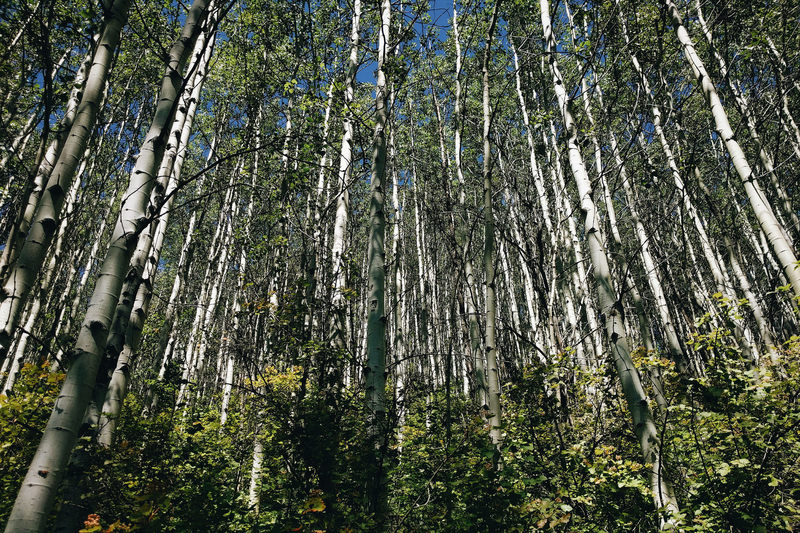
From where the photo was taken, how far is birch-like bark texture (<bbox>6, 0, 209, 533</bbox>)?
1.30 metres

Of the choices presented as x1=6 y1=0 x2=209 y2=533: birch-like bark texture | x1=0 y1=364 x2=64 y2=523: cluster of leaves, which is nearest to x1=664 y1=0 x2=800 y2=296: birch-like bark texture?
x1=6 y1=0 x2=209 y2=533: birch-like bark texture

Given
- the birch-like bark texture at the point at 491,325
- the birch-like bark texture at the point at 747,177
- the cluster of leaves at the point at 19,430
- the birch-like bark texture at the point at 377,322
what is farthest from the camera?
the birch-like bark texture at the point at 747,177

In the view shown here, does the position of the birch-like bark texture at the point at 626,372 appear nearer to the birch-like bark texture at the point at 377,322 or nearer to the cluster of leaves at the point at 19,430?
the birch-like bark texture at the point at 377,322

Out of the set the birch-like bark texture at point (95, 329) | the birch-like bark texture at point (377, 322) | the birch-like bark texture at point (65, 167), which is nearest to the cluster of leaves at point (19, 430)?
the birch-like bark texture at point (65, 167)

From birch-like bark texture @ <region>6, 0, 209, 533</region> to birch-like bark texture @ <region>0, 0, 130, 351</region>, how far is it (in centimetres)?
47

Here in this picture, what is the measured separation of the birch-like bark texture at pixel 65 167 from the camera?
80.0 inches

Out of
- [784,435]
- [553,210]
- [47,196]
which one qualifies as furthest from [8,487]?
[553,210]

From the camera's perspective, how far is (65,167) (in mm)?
2119

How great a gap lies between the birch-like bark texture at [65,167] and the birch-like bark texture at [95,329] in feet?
1.56

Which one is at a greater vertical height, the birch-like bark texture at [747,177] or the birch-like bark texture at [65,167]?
the birch-like bark texture at [747,177]

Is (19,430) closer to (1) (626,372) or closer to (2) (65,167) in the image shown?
(2) (65,167)

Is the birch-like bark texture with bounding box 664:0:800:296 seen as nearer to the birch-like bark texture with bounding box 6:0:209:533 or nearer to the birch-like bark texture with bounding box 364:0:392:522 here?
the birch-like bark texture with bounding box 364:0:392:522

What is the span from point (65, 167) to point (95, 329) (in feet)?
3.85

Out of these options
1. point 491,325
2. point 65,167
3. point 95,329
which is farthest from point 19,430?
point 491,325
